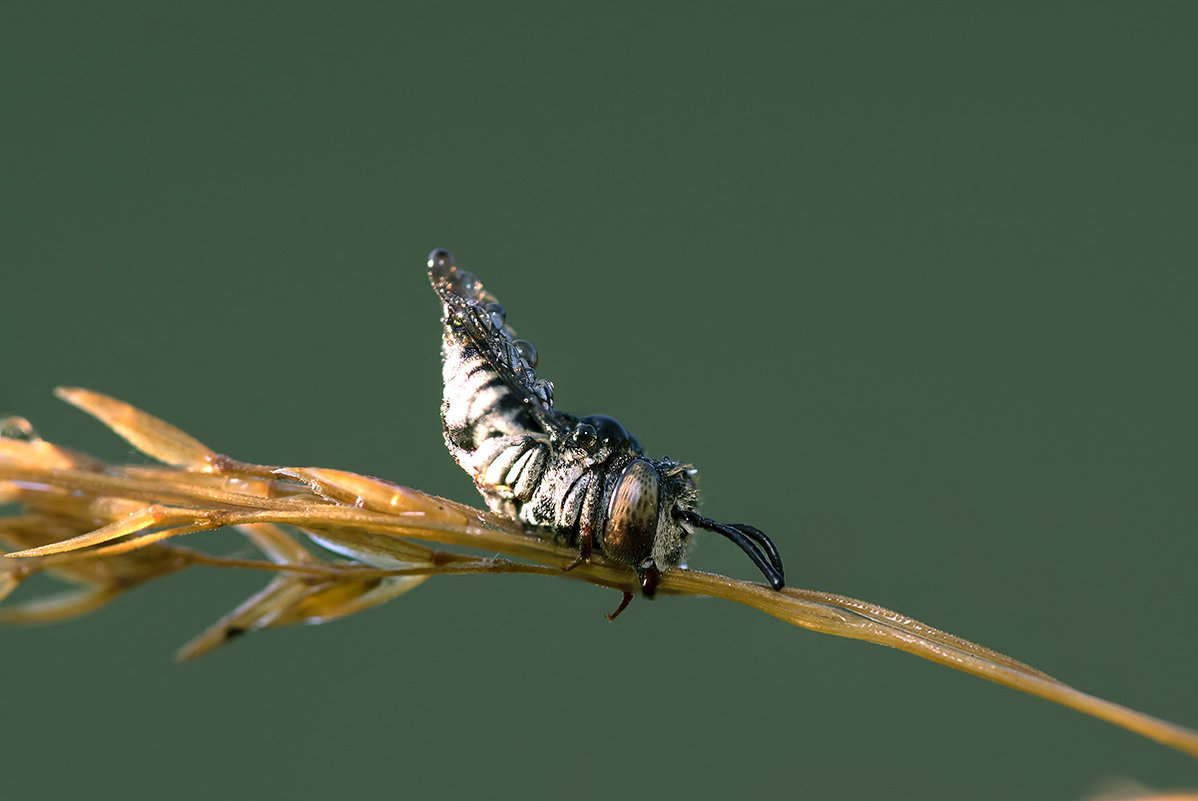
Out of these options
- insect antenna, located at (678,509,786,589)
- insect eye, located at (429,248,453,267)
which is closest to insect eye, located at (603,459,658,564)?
insect antenna, located at (678,509,786,589)

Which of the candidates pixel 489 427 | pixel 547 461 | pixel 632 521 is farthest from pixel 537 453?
pixel 632 521

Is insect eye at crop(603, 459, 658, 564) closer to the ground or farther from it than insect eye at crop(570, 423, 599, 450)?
closer to the ground

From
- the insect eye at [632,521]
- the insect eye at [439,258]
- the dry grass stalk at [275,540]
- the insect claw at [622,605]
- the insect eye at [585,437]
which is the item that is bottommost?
the dry grass stalk at [275,540]

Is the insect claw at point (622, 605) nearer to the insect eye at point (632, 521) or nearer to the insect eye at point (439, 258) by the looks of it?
the insect eye at point (632, 521)

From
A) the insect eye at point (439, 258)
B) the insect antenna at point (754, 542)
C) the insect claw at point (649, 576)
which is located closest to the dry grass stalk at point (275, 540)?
the insect claw at point (649, 576)

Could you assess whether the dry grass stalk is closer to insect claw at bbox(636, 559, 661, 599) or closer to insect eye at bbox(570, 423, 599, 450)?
insect claw at bbox(636, 559, 661, 599)
